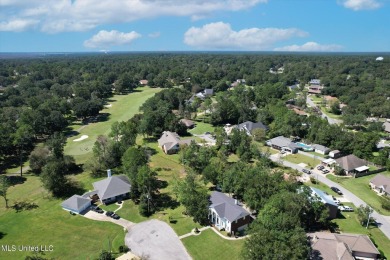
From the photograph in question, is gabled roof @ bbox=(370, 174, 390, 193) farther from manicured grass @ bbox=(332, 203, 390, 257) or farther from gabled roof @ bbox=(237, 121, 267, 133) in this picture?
gabled roof @ bbox=(237, 121, 267, 133)

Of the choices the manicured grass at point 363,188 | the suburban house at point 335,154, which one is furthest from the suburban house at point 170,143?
the manicured grass at point 363,188

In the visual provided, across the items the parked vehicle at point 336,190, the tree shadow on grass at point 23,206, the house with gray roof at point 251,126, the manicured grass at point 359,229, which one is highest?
the house with gray roof at point 251,126

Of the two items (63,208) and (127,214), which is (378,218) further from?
(63,208)

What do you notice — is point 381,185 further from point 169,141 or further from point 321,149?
point 169,141

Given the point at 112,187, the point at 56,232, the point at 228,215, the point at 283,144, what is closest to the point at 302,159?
the point at 283,144

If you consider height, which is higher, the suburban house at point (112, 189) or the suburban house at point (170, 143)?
the suburban house at point (170, 143)

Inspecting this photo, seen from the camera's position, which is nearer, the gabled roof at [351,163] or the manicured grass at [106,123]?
the gabled roof at [351,163]

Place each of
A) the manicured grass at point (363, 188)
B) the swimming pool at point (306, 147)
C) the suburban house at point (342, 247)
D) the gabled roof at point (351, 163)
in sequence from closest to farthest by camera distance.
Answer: the suburban house at point (342, 247)
the manicured grass at point (363, 188)
the gabled roof at point (351, 163)
the swimming pool at point (306, 147)

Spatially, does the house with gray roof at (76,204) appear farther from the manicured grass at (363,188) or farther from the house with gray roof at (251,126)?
the house with gray roof at (251,126)
